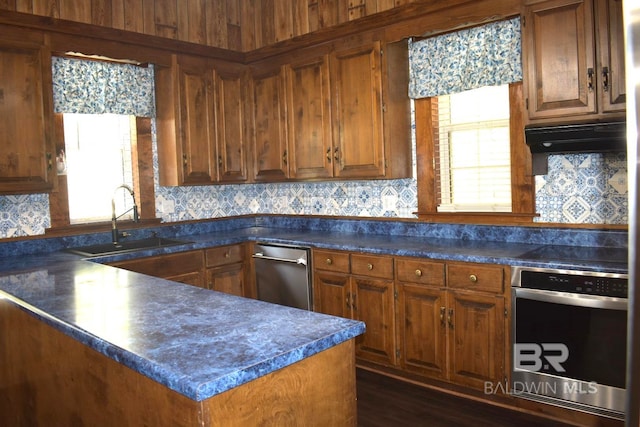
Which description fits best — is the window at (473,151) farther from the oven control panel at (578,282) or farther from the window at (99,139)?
the window at (99,139)

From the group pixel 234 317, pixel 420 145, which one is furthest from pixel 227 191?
pixel 234 317

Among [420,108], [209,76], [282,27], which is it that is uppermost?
[282,27]

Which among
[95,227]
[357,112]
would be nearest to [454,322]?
[357,112]

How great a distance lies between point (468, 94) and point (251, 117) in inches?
83.4

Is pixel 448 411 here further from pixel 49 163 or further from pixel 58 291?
pixel 49 163

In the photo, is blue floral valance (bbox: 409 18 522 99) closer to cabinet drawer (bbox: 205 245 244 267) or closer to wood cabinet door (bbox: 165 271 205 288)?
cabinet drawer (bbox: 205 245 244 267)

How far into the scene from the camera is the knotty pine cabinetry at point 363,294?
361 cm

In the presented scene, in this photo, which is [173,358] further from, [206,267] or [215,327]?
[206,267]

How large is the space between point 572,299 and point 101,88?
12.2 ft

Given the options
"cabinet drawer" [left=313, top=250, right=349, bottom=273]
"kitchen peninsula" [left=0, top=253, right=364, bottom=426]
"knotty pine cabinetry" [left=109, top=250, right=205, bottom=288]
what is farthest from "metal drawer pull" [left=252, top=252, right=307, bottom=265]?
"kitchen peninsula" [left=0, top=253, right=364, bottom=426]

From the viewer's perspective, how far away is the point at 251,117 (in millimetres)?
5020

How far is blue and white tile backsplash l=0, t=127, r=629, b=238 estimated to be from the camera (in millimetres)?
3168

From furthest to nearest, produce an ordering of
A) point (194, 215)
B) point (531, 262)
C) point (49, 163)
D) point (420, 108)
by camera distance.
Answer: point (194, 215), point (420, 108), point (49, 163), point (531, 262)

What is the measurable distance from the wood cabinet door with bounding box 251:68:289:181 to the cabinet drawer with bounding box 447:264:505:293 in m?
2.00
